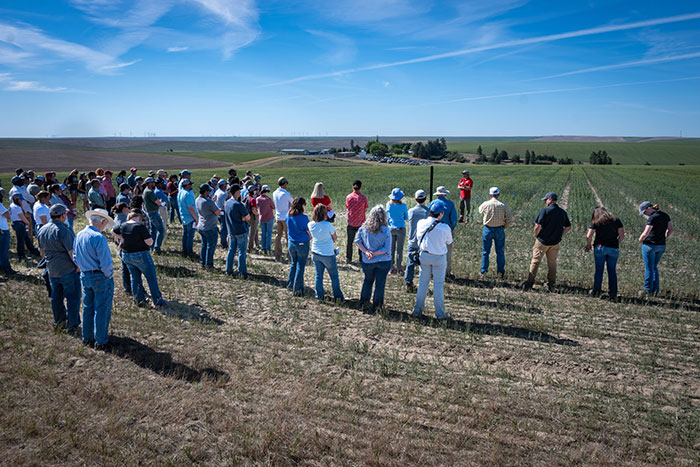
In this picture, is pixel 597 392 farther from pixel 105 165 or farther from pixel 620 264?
pixel 105 165

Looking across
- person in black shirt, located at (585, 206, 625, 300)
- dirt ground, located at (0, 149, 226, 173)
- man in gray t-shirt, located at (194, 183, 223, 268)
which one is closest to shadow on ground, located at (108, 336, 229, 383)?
man in gray t-shirt, located at (194, 183, 223, 268)

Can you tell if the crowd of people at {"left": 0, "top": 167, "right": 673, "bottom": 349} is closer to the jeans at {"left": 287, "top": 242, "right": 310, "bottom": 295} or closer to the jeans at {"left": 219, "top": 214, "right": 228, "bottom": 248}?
the jeans at {"left": 287, "top": 242, "right": 310, "bottom": 295}

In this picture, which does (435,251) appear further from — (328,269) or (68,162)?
(68,162)

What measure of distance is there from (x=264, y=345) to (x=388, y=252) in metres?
2.68

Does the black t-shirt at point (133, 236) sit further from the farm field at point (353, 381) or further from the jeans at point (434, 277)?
the jeans at point (434, 277)

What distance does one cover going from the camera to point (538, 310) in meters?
8.12

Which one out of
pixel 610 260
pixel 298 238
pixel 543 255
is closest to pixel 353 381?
pixel 298 238

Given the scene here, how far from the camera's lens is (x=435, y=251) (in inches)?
282

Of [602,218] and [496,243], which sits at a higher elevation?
[602,218]

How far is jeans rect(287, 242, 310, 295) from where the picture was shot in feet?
27.5

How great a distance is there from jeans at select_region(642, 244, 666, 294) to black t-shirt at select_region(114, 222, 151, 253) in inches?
392

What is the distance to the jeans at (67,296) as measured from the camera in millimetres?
6340

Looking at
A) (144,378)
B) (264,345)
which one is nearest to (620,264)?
(264,345)

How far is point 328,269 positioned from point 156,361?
3.36m
